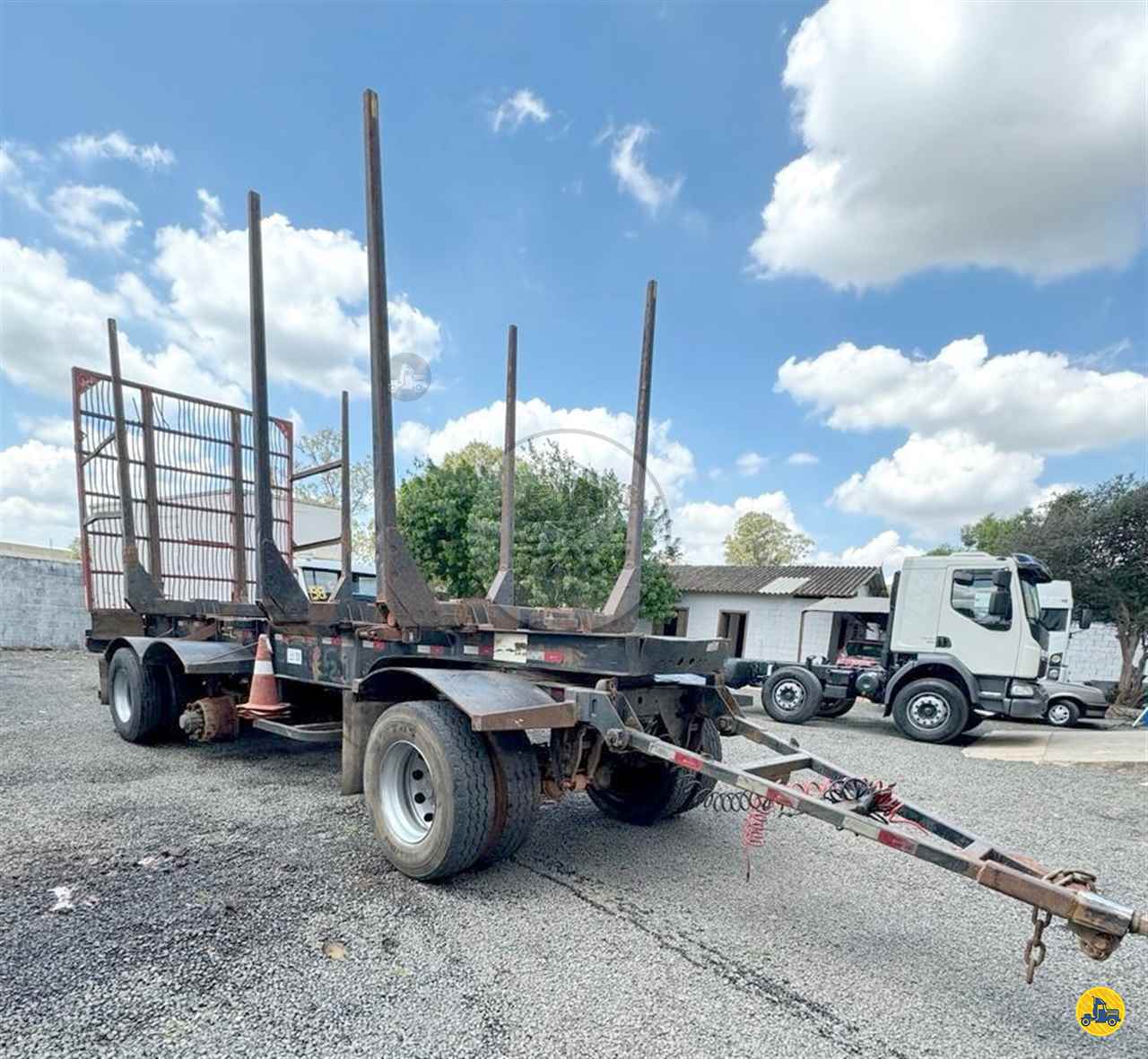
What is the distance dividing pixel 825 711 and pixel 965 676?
8.49 ft

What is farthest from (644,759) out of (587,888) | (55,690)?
(55,690)

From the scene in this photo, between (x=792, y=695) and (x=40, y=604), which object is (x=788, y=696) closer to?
(x=792, y=695)

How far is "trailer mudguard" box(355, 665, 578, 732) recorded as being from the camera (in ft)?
11.1

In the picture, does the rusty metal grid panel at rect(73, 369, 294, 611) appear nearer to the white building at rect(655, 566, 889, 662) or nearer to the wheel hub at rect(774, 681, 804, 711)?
the wheel hub at rect(774, 681, 804, 711)

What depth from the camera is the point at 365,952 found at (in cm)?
294

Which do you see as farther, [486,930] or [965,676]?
[965,676]

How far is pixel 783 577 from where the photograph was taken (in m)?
25.3

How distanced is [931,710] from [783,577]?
1607cm

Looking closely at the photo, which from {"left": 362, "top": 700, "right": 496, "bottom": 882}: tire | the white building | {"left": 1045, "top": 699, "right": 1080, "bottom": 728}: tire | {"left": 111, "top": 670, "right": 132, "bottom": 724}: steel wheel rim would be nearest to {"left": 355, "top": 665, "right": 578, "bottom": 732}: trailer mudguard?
{"left": 362, "top": 700, "right": 496, "bottom": 882}: tire

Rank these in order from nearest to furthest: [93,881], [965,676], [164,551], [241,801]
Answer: [93,881], [241,801], [164,551], [965,676]

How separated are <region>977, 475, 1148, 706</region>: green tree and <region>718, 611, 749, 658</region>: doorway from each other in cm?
960

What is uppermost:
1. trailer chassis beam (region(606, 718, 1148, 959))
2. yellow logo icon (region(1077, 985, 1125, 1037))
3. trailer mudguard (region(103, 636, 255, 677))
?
trailer mudguard (region(103, 636, 255, 677))

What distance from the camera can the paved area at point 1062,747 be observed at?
333 inches

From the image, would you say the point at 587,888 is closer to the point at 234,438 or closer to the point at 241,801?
the point at 241,801
